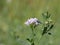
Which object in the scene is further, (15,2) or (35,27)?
(15,2)

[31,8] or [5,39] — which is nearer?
[5,39]

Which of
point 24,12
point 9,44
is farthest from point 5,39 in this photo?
point 24,12

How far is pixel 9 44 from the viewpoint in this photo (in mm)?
4883

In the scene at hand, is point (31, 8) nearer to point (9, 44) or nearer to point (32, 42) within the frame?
point (9, 44)

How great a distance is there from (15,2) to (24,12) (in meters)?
0.56

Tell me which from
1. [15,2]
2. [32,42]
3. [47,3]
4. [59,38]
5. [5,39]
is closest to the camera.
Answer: [32,42]

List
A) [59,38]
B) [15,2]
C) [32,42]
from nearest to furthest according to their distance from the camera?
[32,42]
[59,38]
[15,2]

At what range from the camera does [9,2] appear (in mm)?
7012

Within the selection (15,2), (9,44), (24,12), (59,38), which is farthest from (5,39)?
(15,2)

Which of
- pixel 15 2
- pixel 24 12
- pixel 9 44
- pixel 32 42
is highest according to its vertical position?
pixel 15 2

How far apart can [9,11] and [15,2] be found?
33 cm

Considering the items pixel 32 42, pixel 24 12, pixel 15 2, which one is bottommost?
A: pixel 32 42

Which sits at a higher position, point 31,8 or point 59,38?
point 31,8

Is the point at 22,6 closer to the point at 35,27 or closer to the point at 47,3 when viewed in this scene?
the point at 47,3
